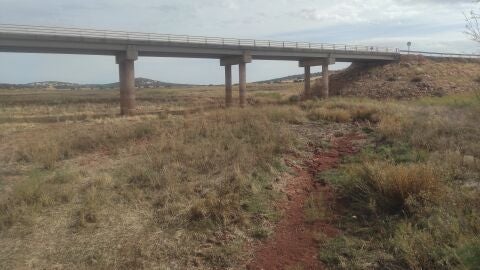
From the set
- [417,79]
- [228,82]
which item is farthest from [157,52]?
[417,79]

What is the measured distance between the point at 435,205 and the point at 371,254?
1666 millimetres

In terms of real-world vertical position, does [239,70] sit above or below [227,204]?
above

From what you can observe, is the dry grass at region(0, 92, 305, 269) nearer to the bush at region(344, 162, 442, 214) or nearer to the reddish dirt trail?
the reddish dirt trail

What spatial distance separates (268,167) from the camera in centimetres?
1016

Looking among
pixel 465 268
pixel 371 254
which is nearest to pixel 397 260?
pixel 371 254

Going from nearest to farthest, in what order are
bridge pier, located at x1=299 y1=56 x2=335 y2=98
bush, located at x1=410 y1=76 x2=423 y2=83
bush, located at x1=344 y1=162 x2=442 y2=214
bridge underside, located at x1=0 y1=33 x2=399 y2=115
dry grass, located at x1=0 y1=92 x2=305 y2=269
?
dry grass, located at x1=0 y1=92 x2=305 y2=269 → bush, located at x1=344 y1=162 x2=442 y2=214 → bridge underside, located at x1=0 y1=33 x2=399 y2=115 → bush, located at x1=410 y1=76 x2=423 y2=83 → bridge pier, located at x1=299 y1=56 x2=335 y2=98

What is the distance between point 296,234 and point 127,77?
30592 millimetres

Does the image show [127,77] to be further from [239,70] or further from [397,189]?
[397,189]

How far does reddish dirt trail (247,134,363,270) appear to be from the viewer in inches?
241

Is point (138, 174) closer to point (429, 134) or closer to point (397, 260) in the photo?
point (397, 260)

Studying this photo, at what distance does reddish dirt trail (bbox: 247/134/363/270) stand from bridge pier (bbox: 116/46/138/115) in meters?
26.9

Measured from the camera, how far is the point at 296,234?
7.03 m

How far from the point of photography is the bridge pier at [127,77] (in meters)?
34.6

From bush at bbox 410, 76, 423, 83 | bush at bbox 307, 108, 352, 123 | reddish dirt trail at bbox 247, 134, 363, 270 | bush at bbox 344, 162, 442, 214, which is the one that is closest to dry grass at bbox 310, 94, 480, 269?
bush at bbox 344, 162, 442, 214
